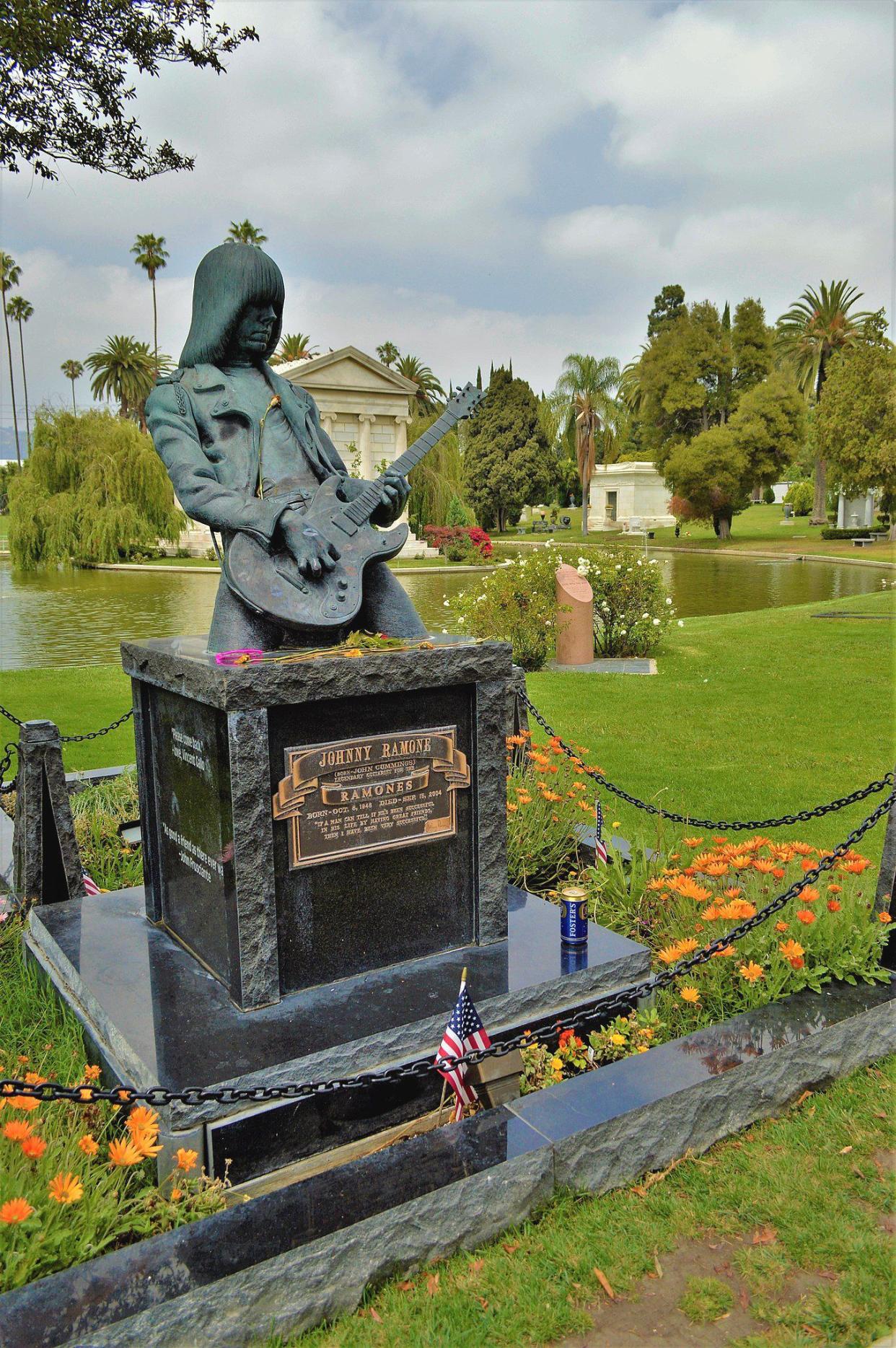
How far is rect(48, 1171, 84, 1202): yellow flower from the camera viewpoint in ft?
8.07

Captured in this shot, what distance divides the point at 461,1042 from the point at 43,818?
8.66 ft

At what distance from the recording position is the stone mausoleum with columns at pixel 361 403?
1489 inches

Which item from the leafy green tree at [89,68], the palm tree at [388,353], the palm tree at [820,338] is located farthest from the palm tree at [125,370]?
the leafy green tree at [89,68]

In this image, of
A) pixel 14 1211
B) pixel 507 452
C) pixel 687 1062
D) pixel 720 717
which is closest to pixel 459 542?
pixel 507 452

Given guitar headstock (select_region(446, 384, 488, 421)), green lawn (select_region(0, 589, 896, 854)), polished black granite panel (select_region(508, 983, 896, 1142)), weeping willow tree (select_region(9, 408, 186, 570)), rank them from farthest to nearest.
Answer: weeping willow tree (select_region(9, 408, 186, 570)) → green lawn (select_region(0, 589, 896, 854)) → guitar headstock (select_region(446, 384, 488, 421)) → polished black granite panel (select_region(508, 983, 896, 1142))

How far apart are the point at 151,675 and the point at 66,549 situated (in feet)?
99.0

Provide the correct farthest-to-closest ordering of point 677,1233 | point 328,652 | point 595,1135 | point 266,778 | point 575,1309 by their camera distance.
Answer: point 328,652
point 266,778
point 595,1135
point 677,1233
point 575,1309

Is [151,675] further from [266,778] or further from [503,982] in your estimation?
[503,982]

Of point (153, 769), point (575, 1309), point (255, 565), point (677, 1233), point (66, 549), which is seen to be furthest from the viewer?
point (66, 549)

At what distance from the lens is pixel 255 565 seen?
3975mm

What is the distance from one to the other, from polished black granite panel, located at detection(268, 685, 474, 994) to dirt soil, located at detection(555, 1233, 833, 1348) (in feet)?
5.13

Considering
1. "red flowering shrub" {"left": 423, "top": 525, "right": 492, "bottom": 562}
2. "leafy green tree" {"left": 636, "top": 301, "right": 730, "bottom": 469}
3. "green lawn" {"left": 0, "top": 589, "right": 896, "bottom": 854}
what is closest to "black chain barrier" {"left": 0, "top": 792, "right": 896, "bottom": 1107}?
"green lawn" {"left": 0, "top": 589, "right": 896, "bottom": 854}

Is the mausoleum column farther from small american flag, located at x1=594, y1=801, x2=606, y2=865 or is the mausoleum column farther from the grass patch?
the grass patch

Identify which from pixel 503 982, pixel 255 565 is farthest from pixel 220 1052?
pixel 255 565
